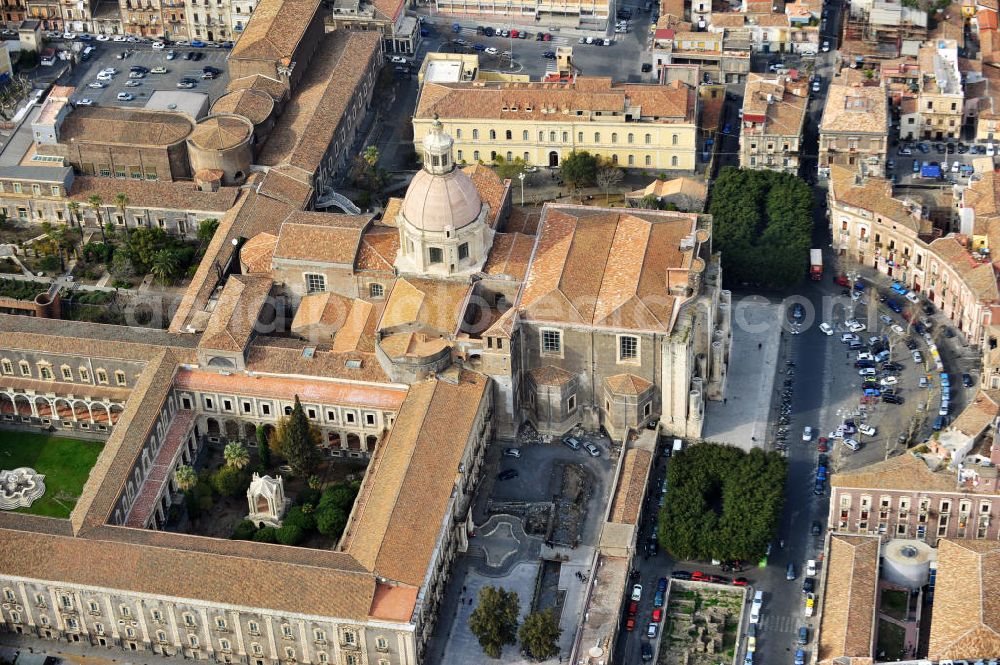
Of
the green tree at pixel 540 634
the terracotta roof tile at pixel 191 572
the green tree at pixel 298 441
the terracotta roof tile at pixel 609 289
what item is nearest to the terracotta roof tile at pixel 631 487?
the terracotta roof tile at pixel 609 289

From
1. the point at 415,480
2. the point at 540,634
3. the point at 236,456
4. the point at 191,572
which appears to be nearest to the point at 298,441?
the point at 236,456

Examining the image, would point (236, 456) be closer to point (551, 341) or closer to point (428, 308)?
point (428, 308)

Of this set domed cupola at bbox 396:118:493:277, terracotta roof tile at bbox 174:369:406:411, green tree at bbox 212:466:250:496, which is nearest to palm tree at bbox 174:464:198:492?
green tree at bbox 212:466:250:496

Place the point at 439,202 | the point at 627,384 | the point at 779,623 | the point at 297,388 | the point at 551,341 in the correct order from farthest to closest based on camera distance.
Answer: the point at 439,202 → the point at 551,341 → the point at 297,388 → the point at 627,384 → the point at 779,623

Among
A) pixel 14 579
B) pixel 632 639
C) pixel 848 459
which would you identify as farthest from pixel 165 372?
pixel 848 459

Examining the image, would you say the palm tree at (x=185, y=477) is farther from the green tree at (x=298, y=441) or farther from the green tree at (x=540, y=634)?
the green tree at (x=540, y=634)

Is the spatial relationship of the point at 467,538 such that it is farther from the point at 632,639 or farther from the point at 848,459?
the point at 848,459
